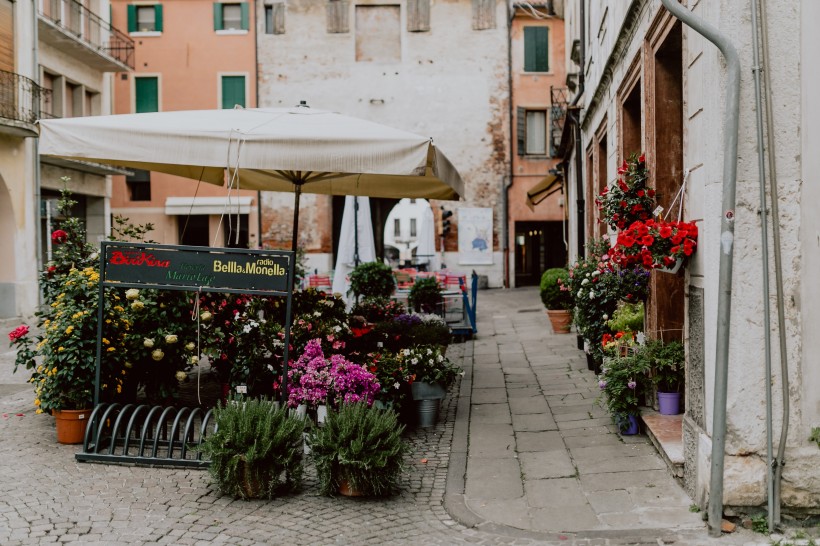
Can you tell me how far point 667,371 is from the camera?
585cm

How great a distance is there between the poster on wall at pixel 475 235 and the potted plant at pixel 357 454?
22463 millimetres

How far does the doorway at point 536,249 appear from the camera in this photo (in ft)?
92.0

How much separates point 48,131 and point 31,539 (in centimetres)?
302

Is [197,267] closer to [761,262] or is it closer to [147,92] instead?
[761,262]

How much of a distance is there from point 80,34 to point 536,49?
14377 millimetres

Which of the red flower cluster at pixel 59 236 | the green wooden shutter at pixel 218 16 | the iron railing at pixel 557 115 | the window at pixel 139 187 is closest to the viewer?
the red flower cluster at pixel 59 236

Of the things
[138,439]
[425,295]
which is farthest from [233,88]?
[138,439]

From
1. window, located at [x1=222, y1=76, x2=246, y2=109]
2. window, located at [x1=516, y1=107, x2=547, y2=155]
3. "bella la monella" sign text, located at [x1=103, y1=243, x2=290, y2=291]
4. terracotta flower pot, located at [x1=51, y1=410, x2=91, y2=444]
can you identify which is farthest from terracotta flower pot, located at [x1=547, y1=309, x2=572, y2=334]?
window, located at [x1=222, y1=76, x2=246, y2=109]

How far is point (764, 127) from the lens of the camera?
4.07 meters

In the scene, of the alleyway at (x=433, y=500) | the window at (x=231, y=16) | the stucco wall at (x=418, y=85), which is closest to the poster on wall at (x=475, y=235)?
the stucco wall at (x=418, y=85)

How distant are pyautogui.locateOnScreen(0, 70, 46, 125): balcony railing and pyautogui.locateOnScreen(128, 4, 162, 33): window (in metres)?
10.2

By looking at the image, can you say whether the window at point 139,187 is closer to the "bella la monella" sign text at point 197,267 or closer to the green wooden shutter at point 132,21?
the green wooden shutter at point 132,21

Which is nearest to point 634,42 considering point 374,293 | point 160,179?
point 374,293

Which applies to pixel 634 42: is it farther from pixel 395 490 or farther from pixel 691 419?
pixel 395 490
